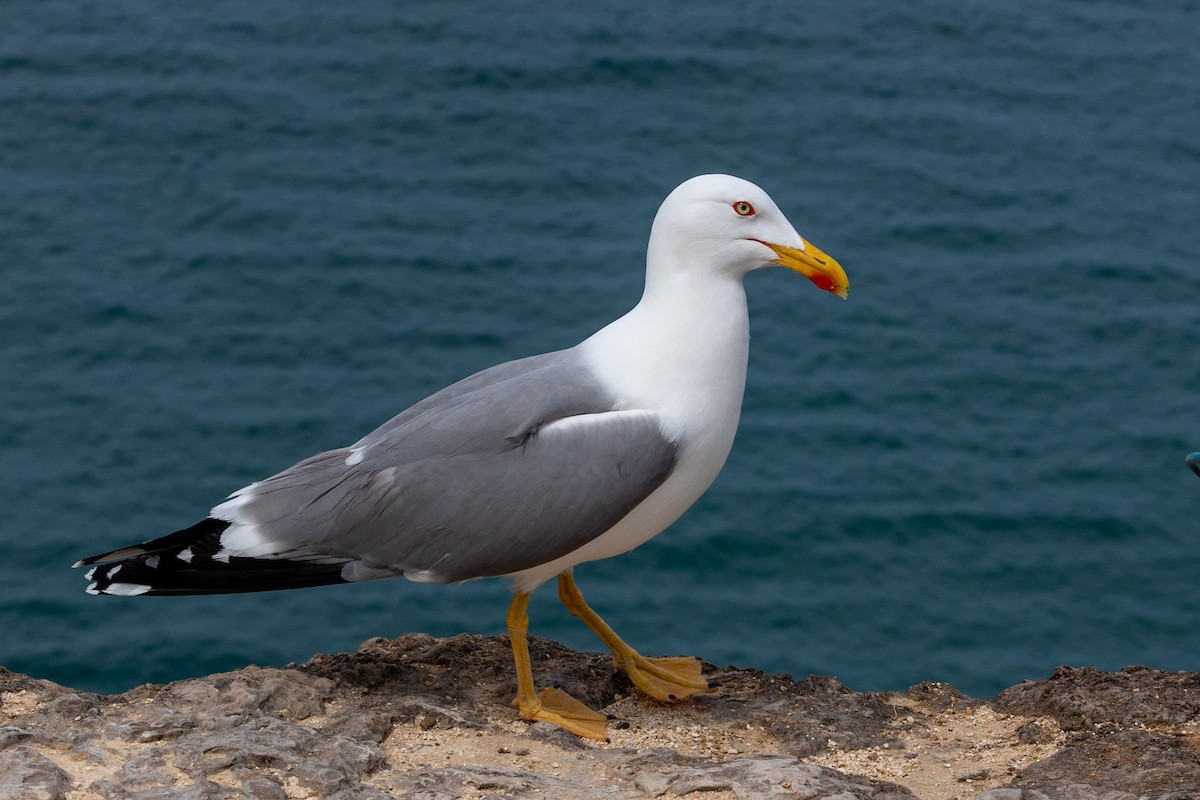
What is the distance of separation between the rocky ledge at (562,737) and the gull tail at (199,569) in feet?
1.27

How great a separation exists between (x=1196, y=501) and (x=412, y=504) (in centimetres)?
1008

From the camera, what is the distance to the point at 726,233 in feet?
21.6

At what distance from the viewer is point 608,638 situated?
7.04 meters

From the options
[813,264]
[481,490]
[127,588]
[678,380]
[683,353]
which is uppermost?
[813,264]

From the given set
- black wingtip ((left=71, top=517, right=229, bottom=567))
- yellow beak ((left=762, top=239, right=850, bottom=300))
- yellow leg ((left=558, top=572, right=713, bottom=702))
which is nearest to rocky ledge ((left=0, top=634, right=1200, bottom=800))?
yellow leg ((left=558, top=572, right=713, bottom=702))

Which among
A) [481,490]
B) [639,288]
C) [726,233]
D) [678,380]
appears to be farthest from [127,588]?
[639,288]

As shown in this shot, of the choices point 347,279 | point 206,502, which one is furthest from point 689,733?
point 347,279

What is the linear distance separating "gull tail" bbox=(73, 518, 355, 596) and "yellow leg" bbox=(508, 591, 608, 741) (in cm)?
76

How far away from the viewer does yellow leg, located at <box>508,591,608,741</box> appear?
6359mm

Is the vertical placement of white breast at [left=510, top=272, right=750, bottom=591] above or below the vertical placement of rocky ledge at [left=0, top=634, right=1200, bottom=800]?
above

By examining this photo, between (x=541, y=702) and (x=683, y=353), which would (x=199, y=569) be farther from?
(x=683, y=353)

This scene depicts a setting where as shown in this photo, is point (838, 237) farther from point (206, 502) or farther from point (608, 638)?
point (608, 638)

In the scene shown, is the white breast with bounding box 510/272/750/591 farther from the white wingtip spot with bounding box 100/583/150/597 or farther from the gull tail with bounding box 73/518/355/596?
the white wingtip spot with bounding box 100/583/150/597

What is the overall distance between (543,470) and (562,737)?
1.06m
